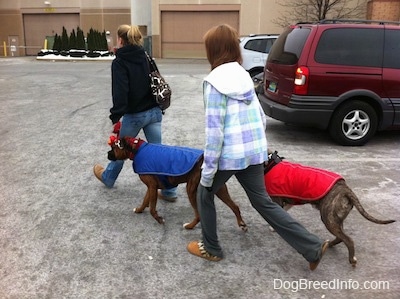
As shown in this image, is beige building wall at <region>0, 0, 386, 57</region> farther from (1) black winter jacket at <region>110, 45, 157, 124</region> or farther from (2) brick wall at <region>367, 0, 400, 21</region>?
(1) black winter jacket at <region>110, 45, 157, 124</region>

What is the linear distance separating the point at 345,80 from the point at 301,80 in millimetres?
673

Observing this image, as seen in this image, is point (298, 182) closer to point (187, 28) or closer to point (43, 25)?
point (187, 28)

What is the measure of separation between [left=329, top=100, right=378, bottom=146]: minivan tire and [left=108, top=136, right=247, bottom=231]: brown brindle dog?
3.36 m

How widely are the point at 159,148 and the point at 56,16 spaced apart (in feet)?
111

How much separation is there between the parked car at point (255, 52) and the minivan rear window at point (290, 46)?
624 cm

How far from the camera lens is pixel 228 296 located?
115 inches

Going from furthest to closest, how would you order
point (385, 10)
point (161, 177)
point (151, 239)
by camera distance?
point (385, 10) < point (161, 177) < point (151, 239)

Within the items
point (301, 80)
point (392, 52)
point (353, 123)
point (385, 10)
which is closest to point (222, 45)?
point (301, 80)

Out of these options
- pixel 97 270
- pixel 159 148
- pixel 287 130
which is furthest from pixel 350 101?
pixel 97 270

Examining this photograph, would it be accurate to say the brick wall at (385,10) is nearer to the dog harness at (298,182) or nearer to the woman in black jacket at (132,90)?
the woman in black jacket at (132,90)

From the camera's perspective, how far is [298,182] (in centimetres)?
326

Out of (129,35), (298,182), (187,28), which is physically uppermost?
(187,28)

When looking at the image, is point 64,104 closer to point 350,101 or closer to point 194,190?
point 350,101

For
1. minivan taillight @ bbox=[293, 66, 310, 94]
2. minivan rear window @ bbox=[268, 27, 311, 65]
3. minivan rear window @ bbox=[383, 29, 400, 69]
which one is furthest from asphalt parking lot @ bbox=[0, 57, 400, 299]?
minivan rear window @ bbox=[268, 27, 311, 65]
